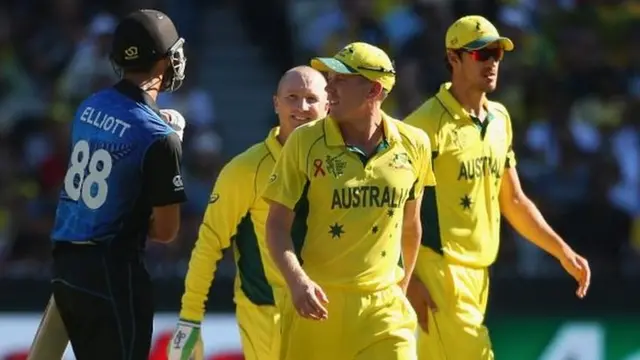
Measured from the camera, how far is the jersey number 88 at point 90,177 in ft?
23.5

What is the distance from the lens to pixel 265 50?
16297 millimetres

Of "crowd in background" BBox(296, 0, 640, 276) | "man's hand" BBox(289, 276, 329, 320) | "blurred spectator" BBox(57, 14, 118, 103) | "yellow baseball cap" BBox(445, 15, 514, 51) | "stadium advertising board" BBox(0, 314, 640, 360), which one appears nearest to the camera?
"man's hand" BBox(289, 276, 329, 320)

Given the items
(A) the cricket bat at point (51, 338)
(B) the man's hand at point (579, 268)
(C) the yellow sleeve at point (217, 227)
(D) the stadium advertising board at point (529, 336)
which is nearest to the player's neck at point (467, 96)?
(B) the man's hand at point (579, 268)

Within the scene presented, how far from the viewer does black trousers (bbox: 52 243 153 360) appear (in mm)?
7137

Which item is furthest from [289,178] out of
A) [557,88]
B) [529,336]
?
[557,88]

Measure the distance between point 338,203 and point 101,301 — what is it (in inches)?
44.3

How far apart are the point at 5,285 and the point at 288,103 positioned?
13.8 ft

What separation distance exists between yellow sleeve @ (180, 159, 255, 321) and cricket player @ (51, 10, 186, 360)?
1.32m

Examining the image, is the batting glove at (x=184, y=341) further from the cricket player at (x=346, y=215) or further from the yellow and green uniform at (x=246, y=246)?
the cricket player at (x=346, y=215)

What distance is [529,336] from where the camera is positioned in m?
12.1

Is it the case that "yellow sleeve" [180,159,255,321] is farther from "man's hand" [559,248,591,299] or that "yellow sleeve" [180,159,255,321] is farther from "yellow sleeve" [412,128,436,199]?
"man's hand" [559,248,591,299]

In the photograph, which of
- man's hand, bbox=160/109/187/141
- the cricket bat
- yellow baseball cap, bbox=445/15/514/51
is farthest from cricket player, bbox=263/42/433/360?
yellow baseball cap, bbox=445/15/514/51

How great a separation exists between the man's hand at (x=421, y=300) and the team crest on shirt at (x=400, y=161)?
1286 mm

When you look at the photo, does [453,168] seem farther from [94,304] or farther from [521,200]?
[94,304]
